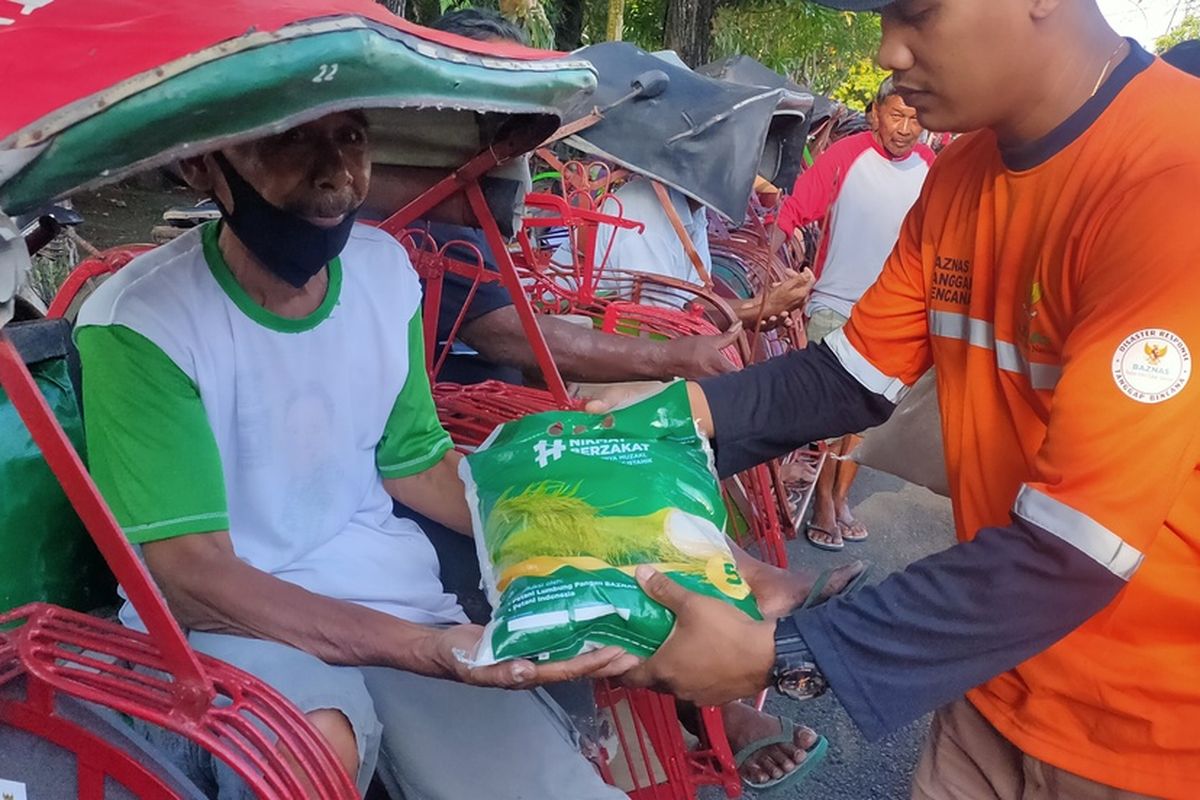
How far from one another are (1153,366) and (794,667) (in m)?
0.59

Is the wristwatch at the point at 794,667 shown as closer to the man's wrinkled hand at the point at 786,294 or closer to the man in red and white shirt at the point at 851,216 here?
the man's wrinkled hand at the point at 786,294

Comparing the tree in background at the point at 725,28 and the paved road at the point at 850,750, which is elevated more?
the tree in background at the point at 725,28

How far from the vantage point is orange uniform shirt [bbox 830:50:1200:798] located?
1.10 meters

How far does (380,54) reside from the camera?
3.29 feet

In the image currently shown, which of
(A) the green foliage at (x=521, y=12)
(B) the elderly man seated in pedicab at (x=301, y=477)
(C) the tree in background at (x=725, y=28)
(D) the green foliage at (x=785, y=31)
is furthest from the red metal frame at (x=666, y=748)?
(D) the green foliage at (x=785, y=31)

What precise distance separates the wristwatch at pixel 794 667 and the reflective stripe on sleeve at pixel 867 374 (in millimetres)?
620

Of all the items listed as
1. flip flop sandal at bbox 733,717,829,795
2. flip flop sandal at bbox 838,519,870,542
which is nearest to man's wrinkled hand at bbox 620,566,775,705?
flip flop sandal at bbox 733,717,829,795

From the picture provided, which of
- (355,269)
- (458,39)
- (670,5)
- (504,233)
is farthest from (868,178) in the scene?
(670,5)

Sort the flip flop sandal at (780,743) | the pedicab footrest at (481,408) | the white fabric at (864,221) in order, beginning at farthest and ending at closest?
the white fabric at (864,221) → the flip flop sandal at (780,743) → the pedicab footrest at (481,408)

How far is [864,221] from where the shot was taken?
4660mm

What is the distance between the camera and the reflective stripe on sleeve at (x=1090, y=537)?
1110mm

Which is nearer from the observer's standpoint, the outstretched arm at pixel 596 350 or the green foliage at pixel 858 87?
the outstretched arm at pixel 596 350

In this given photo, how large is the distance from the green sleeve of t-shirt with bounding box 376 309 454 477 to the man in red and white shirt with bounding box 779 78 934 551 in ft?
9.84

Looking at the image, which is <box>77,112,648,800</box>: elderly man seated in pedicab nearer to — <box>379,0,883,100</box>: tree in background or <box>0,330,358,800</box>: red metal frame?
→ <box>0,330,358,800</box>: red metal frame
